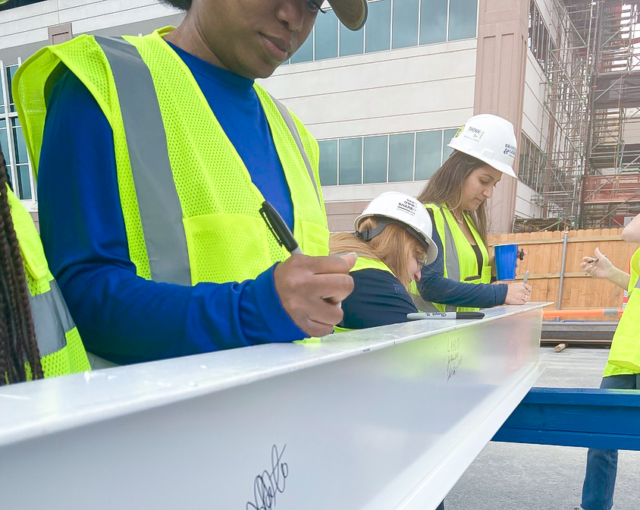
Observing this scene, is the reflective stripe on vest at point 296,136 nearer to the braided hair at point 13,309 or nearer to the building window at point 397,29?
the braided hair at point 13,309

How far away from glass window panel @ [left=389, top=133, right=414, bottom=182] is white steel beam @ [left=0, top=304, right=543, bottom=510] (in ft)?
39.6

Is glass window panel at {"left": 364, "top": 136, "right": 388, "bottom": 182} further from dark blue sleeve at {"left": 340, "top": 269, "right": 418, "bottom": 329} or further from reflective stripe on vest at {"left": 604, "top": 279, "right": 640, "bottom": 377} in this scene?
dark blue sleeve at {"left": 340, "top": 269, "right": 418, "bottom": 329}

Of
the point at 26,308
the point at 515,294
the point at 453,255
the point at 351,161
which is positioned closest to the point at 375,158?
the point at 351,161

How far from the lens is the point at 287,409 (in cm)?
68

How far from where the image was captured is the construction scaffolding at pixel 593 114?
622 inches

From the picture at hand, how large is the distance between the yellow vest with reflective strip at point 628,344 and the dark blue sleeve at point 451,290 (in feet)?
2.21

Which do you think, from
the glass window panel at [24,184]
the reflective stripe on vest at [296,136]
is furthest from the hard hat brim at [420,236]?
the glass window panel at [24,184]

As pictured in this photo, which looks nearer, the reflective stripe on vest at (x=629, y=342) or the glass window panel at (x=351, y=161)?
the reflective stripe on vest at (x=629, y=342)

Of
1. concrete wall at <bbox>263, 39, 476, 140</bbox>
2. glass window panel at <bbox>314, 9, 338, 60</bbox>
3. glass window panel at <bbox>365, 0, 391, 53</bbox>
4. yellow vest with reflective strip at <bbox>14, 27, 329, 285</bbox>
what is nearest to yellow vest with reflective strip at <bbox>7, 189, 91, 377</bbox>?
yellow vest with reflective strip at <bbox>14, 27, 329, 285</bbox>

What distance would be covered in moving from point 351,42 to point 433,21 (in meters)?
2.25

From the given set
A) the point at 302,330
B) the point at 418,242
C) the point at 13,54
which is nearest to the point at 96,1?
the point at 13,54

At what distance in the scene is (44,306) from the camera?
0.74m

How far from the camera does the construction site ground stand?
3016 mm
